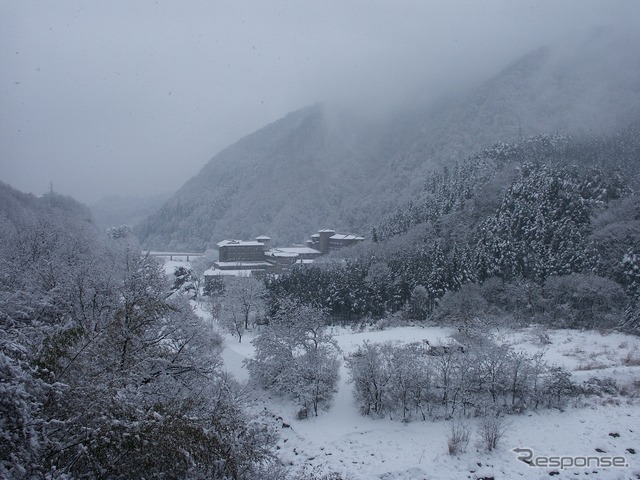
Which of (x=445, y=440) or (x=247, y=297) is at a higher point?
(x=247, y=297)

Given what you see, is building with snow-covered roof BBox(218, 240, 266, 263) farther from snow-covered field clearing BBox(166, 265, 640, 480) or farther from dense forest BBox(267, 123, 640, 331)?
snow-covered field clearing BBox(166, 265, 640, 480)

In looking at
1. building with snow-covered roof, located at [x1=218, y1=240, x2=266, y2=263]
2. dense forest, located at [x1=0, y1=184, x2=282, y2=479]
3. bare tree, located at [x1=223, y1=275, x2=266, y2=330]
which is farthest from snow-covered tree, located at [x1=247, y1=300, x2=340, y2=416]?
building with snow-covered roof, located at [x1=218, y1=240, x2=266, y2=263]

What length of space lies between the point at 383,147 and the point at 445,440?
454ft

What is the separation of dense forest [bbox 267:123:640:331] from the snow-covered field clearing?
950cm

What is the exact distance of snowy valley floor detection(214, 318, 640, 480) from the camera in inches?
557

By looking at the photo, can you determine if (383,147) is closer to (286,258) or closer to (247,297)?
(286,258)

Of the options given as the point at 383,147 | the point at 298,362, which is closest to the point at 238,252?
the point at 298,362

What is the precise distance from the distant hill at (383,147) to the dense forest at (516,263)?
41.5 meters

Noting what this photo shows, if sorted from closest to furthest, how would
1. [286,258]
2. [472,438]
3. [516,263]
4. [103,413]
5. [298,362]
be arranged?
[103,413] < [472,438] < [298,362] < [516,263] < [286,258]

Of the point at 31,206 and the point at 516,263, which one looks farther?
the point at 31,206

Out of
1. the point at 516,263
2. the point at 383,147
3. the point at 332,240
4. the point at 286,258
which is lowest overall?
the point at 286,258

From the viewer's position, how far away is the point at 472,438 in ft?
53.3

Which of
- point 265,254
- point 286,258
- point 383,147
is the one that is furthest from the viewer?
point 383,147

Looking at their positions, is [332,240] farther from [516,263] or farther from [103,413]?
[103,413]
